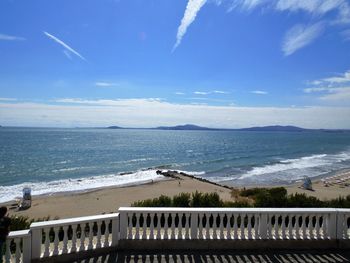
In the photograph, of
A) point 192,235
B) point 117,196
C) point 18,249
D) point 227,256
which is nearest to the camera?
point 18,249

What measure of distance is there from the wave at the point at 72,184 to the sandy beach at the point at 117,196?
217 centimetres

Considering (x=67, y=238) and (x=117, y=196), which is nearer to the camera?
(x=67, y=238)

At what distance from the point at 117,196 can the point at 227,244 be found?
2294 cm

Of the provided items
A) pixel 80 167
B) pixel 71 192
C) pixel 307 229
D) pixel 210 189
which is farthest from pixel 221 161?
pixel 307 229

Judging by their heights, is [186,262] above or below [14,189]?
above

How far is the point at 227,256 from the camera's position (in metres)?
6.80

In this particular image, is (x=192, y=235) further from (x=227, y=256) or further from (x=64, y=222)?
(x=64, y=222)

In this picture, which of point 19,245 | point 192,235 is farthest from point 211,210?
point 19,245

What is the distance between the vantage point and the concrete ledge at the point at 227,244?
7.06m

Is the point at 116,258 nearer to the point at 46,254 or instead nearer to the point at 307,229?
the point at 46,254

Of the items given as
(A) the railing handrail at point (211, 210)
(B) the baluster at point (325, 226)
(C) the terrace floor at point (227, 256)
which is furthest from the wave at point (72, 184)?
(B) the baluster at point (325, 226)

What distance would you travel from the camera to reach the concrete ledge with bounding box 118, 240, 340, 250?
7.06 m

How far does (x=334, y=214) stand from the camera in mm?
7434

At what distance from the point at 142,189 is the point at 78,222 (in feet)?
88.1
